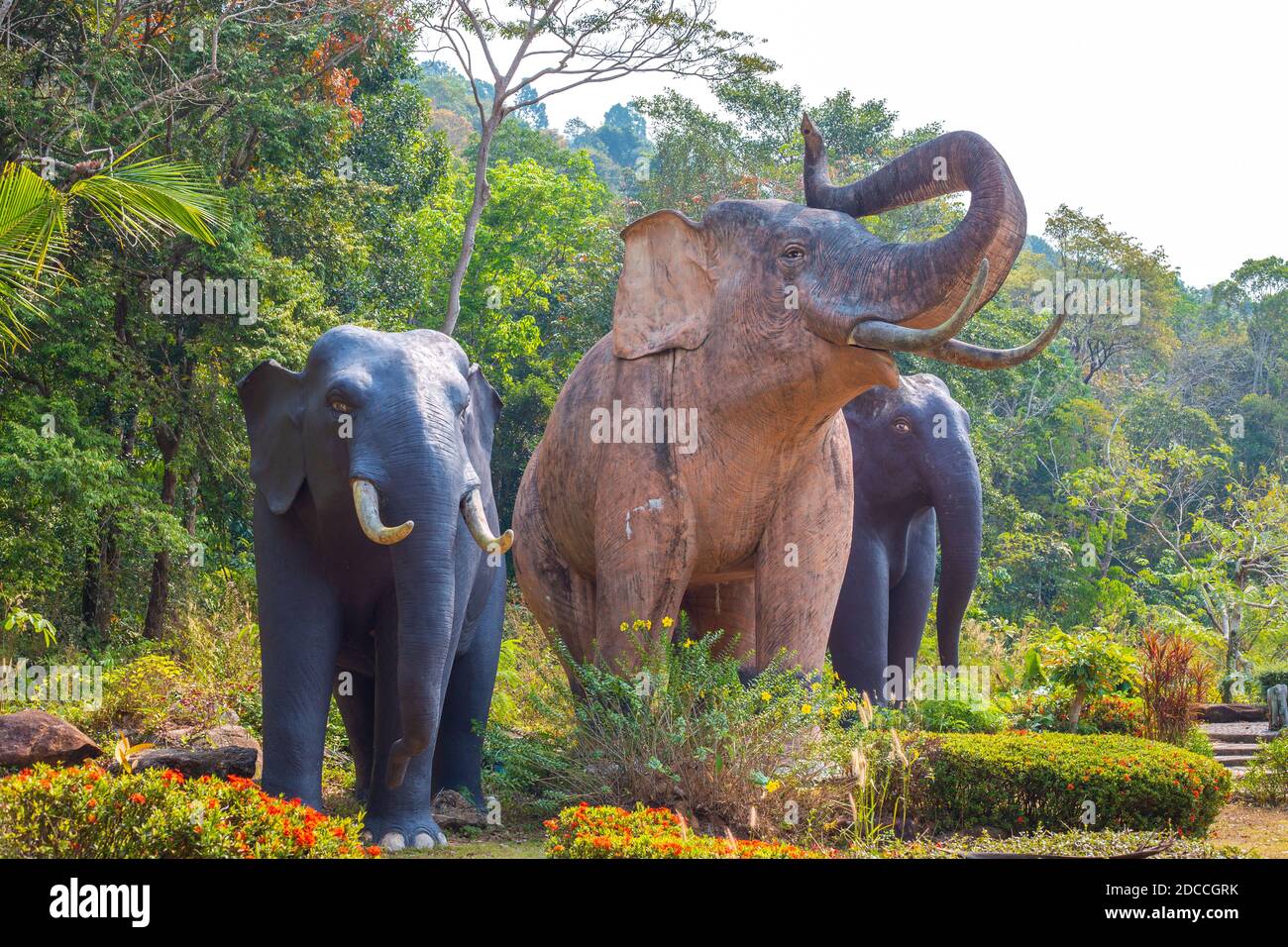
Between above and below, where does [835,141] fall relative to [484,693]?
above

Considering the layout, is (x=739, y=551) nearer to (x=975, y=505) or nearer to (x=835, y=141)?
(x=975, y=505)

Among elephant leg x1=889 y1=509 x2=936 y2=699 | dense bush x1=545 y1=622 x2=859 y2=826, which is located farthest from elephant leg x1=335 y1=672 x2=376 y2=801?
elephant leg x1=889 y1=509 x2=936 y2=699

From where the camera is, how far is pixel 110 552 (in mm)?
19141

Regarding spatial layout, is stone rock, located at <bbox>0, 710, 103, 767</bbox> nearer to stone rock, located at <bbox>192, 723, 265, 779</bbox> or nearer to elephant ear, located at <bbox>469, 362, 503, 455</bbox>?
stone rock, located at <bbox>192, 723, 265, 779</bbox>

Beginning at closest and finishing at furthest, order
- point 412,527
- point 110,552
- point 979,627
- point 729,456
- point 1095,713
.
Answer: point 412,527 < point 729,456 < point 1095,713 < point 110,552 < point 979,627

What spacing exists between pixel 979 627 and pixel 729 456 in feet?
50.6

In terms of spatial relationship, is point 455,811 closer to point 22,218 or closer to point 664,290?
point 664,290

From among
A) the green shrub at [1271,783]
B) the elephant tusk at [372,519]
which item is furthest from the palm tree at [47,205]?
the green shrub at [1271,783]

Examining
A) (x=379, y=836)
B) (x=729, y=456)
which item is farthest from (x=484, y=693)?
(x=729, y=456)

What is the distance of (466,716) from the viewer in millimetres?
8438

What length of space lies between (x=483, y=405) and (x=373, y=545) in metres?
1.31

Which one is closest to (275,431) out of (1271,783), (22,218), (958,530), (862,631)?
(22,218)

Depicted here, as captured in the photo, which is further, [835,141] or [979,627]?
[835,141]

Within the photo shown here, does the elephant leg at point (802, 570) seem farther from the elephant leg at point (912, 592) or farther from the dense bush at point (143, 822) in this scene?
the elephant leg at point (912, 592)
